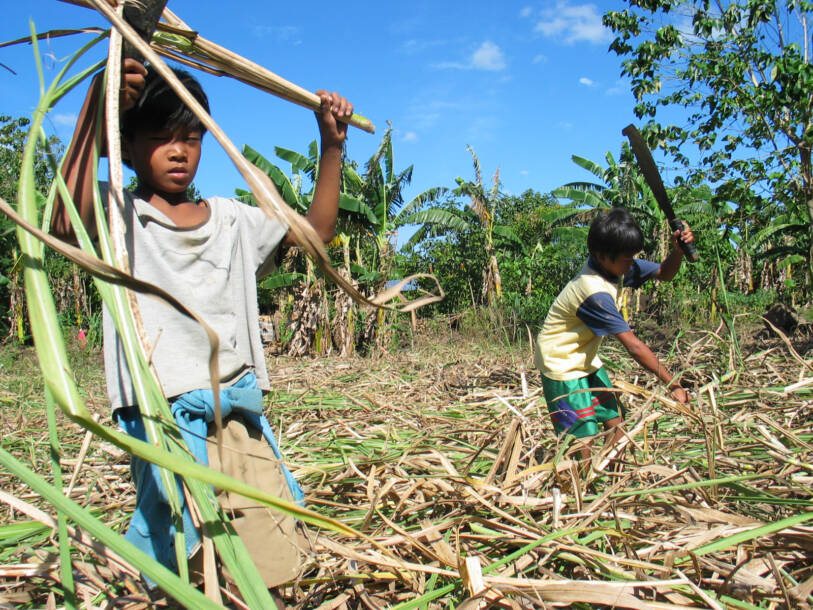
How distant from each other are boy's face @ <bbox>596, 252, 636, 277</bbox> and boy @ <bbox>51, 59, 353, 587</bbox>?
1.50m

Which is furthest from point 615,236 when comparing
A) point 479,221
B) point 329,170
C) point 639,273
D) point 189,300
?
point 479,221

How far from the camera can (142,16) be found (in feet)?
3.61

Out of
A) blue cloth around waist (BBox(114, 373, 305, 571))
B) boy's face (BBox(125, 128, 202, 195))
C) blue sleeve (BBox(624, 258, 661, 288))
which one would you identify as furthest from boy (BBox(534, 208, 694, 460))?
boy's face (BBox(125, 128, 202, 195))

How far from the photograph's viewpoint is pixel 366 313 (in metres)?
9.21

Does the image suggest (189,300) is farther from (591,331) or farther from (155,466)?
(591,331)

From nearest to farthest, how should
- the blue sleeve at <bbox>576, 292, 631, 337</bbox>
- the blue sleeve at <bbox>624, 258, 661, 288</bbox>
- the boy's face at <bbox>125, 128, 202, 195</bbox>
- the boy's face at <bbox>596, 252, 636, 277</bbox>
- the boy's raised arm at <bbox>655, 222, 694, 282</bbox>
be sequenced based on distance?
the boy's face at <bbox>125, 128, 202, 195</bbox>, the blue sleeve at <bbox>576, 292, 631, 337</bbox>, the boy's face at <bbox>596, 252, 636, 277</bbox>, the boy's raised arm at <bbox>655, 222, 694, 282</bbox>, the blue sleeve at <bbox>624, 258, 661, 288</bbox>

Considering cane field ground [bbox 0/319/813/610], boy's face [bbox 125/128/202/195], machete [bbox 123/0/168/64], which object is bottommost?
cane field ground [bbox 0/319/813/610]

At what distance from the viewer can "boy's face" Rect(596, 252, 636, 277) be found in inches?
99.3

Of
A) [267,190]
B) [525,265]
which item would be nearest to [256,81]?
[267,190]

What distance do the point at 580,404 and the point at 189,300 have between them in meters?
1.74

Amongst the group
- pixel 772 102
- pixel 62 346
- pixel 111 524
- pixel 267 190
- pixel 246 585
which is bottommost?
pixel 111 524

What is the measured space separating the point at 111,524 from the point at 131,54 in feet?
4.71

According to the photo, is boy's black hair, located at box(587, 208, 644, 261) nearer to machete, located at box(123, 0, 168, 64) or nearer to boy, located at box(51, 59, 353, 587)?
boy, located at box(51, 59, 353, 587)

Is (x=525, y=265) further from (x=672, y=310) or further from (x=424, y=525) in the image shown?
(x=424, y=525)
